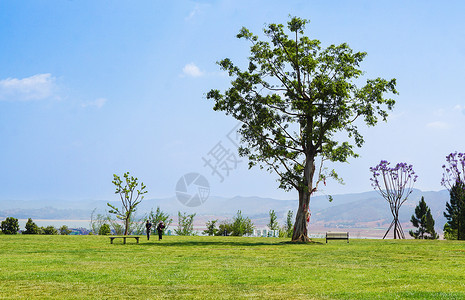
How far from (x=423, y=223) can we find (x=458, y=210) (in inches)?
169

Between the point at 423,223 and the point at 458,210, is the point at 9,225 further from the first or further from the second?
the point at 458,210

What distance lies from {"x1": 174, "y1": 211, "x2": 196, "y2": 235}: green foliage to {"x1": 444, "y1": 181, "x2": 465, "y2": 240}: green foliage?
2843 centimetres

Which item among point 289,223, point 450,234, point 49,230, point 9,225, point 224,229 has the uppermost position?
point 289,223

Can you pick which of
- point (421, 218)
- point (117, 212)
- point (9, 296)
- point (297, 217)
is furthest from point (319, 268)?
point (421, 218)

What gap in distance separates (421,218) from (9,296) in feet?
182

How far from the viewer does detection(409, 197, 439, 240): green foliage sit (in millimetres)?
56219

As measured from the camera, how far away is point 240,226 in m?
51.0

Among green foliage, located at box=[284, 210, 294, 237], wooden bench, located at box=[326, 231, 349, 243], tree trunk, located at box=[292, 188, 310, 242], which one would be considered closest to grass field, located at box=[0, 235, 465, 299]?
tree trunk, located at box=[292, 188, 310, 242]

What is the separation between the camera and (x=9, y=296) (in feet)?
37.7

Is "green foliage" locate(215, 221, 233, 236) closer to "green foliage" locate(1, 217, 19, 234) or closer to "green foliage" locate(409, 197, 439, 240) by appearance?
"green foliage" locate(1, 217, 19, 234)

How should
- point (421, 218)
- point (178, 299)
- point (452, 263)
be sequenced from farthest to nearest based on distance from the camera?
1. point (421, 218)
2. point (452, 263)
3. point (178, 299)

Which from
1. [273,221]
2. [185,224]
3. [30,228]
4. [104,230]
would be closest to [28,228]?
[30,228]

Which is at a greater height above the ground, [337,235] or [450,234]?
[337,235]

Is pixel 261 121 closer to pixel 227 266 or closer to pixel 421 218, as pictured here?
pixel 227 266
